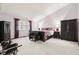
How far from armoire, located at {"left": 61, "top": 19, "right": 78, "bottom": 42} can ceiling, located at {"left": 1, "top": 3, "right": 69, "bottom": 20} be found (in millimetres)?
399

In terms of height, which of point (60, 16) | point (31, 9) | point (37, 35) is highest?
point (31, 9)

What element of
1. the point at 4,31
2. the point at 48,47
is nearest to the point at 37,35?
the point at 48,47

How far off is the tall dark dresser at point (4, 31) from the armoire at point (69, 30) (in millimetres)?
1246

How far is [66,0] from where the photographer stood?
2.17m

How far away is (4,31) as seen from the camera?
7.27 ft

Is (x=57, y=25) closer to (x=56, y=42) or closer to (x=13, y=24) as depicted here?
(x=56, y=42)

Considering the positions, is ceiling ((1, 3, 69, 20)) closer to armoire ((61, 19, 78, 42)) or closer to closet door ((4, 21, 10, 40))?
closet door ((4, 21, 10, 40))

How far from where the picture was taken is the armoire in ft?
7.13

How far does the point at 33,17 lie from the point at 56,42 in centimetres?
79

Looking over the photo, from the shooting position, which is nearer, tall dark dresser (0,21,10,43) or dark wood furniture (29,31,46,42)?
tall dark dresser (0,21,10,43)

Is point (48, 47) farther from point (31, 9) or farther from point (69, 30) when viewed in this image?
point (31, 9)

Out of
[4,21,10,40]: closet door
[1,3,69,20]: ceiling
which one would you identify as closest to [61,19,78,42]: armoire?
[1,3,69,20]: ceiling

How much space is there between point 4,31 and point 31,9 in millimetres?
798

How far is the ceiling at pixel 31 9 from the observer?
2.15 meters
